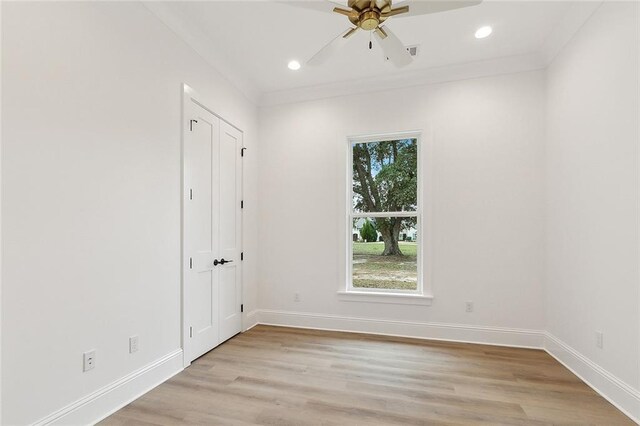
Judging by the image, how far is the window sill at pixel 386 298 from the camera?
3.64 m

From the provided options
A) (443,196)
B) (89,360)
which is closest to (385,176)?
(443,196)

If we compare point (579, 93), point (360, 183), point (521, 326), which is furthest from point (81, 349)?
point (579, 93)

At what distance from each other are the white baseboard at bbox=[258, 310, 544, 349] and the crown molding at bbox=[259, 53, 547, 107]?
2875 mm

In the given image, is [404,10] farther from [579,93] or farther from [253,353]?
[253,353]

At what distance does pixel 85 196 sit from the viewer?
1.96 meters

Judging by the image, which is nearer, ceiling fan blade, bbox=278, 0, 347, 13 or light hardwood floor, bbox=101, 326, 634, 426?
ceiling fan blade, bbox=278, 0, 347, 13

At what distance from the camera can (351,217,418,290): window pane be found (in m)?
3.85

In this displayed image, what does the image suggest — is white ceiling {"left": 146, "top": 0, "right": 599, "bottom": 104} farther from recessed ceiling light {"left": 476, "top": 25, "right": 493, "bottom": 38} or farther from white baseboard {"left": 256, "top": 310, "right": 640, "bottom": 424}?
white baseboard {"left": 256, "top": 310, "right": 640, "bottom": 424}

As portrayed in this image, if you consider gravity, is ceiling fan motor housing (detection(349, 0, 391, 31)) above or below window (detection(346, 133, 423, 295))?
above

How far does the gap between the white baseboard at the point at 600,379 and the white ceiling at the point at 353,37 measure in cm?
286

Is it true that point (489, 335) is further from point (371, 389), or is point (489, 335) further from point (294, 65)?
point (294, 65)

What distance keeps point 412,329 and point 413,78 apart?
3.02 metres

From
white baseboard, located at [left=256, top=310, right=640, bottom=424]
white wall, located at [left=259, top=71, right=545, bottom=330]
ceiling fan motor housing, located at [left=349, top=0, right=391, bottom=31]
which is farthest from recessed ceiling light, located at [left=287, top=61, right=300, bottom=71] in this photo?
white baseboard, located at [left=256, top=310, right=640, bottom=424]

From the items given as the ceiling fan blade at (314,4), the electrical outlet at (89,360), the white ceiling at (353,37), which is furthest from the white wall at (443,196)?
the electrical outlet at (89,360)
